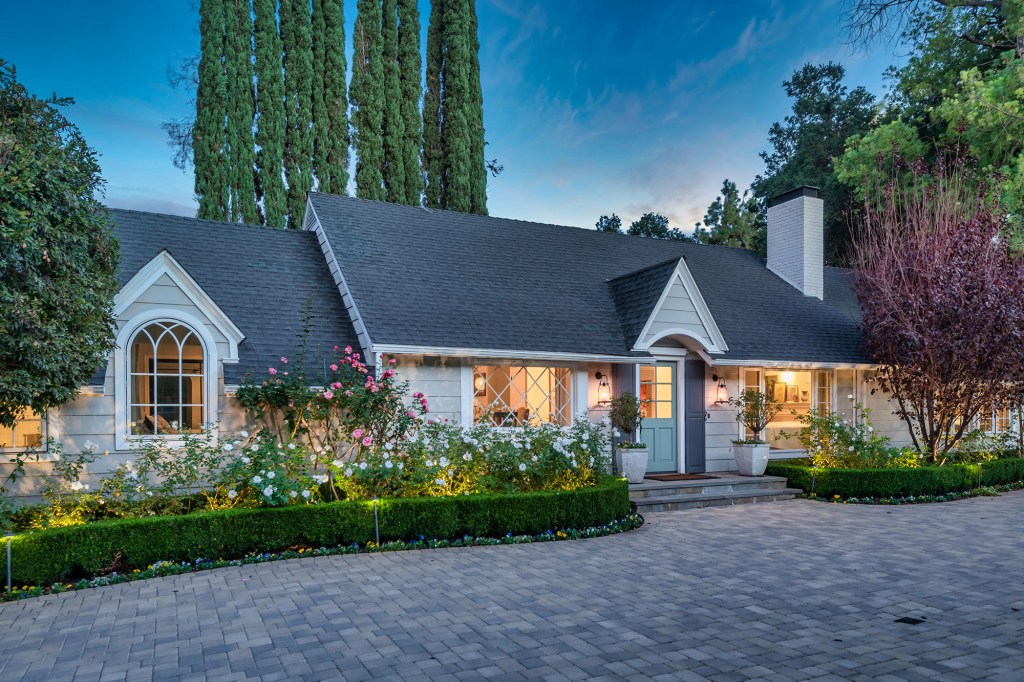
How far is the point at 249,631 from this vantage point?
17.7 ft

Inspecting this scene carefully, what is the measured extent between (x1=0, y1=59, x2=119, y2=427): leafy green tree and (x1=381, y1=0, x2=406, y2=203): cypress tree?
16022 mm

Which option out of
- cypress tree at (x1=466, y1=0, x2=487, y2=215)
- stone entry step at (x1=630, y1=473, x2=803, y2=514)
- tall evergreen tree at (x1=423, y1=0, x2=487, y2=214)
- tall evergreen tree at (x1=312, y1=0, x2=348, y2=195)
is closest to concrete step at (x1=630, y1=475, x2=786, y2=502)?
stone entry step at (x1=630, y1=473, x2=803, y2=514)

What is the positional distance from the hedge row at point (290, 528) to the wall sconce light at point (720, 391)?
4.87 meters

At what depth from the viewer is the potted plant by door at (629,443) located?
1175cm

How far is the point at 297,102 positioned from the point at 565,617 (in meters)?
22.4

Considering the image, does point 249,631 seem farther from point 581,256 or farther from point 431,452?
point 581,256

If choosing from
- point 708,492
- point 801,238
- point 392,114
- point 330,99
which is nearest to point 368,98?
point 392,114

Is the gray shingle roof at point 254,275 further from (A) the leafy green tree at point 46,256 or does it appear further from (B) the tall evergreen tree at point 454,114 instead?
(B) the tall evergreen tree at point 454,114

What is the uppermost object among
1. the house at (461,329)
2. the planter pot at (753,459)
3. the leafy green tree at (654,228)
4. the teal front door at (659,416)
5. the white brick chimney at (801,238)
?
the leafy green tree at (654,228)

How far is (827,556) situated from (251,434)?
8.40 meters

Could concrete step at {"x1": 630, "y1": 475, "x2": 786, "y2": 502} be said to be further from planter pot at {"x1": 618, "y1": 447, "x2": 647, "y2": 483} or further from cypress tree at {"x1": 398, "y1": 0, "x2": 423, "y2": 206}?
cypress tree at {"x1": 398, "y1": 0, "x2": 423, "y2": 206}

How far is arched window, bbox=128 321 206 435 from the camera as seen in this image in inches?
388

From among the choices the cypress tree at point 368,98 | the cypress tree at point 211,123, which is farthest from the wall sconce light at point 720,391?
the cypress tree at point 211,123

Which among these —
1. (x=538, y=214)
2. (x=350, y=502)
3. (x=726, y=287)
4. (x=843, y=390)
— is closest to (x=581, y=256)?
(x=726, y=287)
